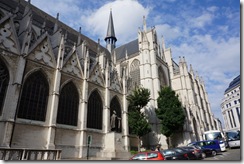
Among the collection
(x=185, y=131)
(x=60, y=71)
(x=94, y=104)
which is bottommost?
(x=185, y=131)

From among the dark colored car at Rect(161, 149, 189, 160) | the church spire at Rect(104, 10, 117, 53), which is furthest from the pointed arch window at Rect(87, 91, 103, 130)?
the church spire at Rect(104, 10, 117, 53)

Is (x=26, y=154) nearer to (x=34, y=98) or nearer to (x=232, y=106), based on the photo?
(x=34, y=98)

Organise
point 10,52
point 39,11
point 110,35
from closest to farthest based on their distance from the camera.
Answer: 1. point 10,52
2. point 39,11
3. point 110,35

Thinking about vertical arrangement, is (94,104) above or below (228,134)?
above

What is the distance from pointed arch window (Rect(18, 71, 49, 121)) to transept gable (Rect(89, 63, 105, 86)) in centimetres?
586

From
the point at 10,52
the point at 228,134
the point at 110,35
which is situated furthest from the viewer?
the point at 110,35

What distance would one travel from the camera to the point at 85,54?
71.5 ft

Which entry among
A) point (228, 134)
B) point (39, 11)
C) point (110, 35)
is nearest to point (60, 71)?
point (39, 11)

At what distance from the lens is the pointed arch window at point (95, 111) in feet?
60.3

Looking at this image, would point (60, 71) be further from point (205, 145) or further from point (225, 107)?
point (225, 107)

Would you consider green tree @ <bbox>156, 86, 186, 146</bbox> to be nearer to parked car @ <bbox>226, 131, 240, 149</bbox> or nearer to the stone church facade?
the stone church facade

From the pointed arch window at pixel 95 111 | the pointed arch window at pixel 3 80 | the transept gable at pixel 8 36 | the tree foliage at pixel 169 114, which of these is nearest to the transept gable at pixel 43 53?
the transept gable at pixel 8 36

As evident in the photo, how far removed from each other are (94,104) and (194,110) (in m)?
22.1

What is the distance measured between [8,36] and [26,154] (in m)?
9.35
